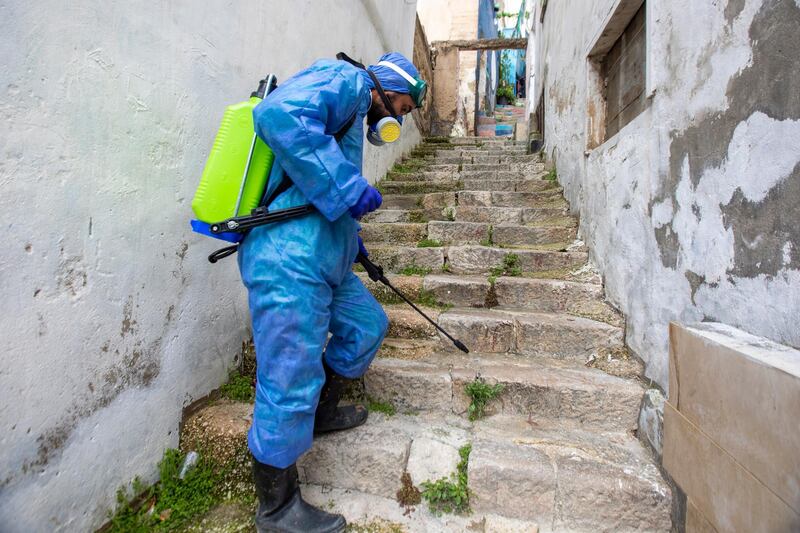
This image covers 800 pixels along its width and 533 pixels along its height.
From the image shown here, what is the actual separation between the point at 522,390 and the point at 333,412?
1.04m

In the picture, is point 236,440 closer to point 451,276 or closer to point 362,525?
point 362,525

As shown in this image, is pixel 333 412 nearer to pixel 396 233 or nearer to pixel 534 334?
pixel 534 334

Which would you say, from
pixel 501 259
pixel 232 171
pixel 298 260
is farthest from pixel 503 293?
pixel 232 171

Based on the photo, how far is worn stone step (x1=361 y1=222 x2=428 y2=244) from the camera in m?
3.90

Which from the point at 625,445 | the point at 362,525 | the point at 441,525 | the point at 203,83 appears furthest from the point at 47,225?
the point at 625,445

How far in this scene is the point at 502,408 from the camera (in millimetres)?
2229

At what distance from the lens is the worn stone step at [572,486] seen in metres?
1.70

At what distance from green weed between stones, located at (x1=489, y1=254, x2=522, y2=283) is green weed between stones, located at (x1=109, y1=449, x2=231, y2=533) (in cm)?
237

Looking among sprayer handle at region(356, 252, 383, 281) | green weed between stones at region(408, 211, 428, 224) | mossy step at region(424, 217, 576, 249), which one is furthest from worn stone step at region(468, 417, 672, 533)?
green weed between stones at region(408, 211, 428, 224)

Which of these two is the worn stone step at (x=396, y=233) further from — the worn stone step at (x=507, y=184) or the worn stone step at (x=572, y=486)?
the worn stone step at (x=572, y=486)

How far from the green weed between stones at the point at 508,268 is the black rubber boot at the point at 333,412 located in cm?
168

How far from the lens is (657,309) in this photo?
2070 millimetres

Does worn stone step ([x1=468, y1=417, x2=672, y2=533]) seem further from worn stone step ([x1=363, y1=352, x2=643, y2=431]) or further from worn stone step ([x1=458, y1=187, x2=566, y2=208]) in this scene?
worn stone step ([x1=458, y1=187, x2=566, y2=208])

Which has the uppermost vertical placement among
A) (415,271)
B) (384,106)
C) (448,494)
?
(384,106)
